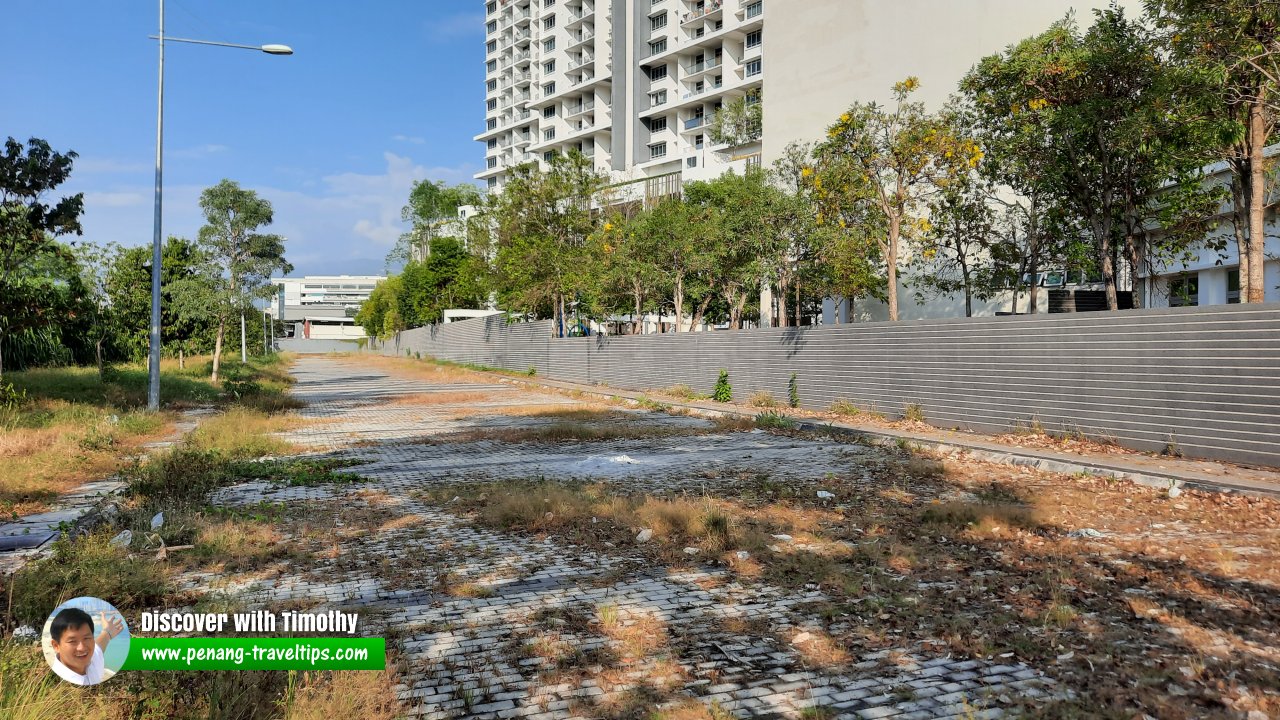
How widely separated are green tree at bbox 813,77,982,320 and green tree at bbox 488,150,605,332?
15.8 m

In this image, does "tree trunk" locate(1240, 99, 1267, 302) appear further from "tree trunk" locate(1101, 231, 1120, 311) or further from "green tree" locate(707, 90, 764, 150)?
"green tree" locate(707, 90, 764, 150)

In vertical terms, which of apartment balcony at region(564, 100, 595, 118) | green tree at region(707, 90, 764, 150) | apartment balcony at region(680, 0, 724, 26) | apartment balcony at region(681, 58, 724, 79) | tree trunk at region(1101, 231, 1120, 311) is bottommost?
tree trunk at region(1101, 231, 1120, 311)

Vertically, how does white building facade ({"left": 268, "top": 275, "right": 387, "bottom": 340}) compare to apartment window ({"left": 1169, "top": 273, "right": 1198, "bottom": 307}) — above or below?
above

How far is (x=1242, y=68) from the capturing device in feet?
32.2

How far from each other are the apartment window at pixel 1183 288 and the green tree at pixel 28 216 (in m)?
29.1

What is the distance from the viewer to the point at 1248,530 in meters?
6.53

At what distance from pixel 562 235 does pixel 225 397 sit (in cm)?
1660

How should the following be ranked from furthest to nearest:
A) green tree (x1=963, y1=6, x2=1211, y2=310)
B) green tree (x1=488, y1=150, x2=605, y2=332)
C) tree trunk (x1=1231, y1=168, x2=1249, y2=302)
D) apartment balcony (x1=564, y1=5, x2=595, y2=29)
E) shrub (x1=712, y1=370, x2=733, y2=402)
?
apartment balcony (x1=564, y1=5, x2=595, y2=29) → green tree (x1=488, y1=150, x2=605, y2=332) → shrub (x1=712, y1=370, x2=733, y2=402) → green tree (x1=963, y1=6, x2=1211, y2=310) → tree trunk (x1=1231, y1=168, x2=1249, y2=302)

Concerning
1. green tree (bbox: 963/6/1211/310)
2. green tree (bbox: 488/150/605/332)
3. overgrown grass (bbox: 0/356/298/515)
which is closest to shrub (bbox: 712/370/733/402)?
green tree (bbox: 963/6/1211/310)

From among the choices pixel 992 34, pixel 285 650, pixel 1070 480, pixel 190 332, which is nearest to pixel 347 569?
pixel 285 650

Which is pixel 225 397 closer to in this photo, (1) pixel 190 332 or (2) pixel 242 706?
(1) pixel 190 332

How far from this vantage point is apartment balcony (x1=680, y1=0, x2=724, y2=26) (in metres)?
64.2

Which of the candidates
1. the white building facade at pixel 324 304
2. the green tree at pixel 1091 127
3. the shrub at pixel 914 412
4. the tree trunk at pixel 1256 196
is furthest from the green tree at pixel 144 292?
the white building facade at pixel 324 304

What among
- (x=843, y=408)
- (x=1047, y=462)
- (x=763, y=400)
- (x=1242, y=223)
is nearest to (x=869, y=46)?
(x=763, y=400)
